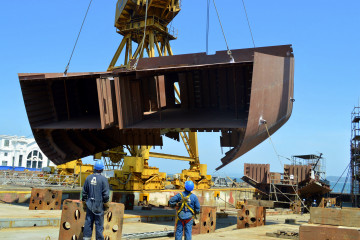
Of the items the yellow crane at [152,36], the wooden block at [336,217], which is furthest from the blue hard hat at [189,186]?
the yellow crane at [152,36]

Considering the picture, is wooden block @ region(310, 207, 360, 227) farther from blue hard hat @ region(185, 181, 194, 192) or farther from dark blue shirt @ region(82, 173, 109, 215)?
dark blue shirt @ region(82, 173, 109, 215)

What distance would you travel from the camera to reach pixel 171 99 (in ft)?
50.9

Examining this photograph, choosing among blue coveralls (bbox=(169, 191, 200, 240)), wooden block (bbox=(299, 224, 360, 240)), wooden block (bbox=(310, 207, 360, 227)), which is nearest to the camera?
blue coveralls (bbox=(169, 191, 200, 240))

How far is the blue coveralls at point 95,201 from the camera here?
686 centimetres

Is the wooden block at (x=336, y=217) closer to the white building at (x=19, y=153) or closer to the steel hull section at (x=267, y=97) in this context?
the steel hull section at (x=267, y=97)

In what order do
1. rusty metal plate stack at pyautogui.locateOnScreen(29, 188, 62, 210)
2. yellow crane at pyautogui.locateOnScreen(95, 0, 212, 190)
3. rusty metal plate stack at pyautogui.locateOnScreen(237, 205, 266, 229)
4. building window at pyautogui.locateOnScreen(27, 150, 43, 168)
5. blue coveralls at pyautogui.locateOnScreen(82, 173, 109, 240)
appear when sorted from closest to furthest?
blue coveralls at pyautogui.locateOnScreen(82, 173, 109, 240) < rusty metal plate stack at pyautogui.locateOnScreen(237, 205, 266, 229) < rusty metal plate stack at pyautogui.locateOnScreen(29, 188, 62, 210) < yellow crane at pyautogui.locateOnScreen(95, 0, 212, 190) < building window at pyautogui.locateOnScreen(27, 150, 43, 168)

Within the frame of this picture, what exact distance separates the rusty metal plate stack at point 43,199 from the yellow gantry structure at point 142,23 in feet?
48.4

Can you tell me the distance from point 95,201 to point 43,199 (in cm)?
912

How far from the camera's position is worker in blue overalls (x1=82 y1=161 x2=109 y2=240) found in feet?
22.5

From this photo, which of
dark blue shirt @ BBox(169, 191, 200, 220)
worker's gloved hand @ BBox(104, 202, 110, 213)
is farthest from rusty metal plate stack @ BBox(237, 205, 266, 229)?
worker's gloved hand @ BBox(104, 202, 110, 213)

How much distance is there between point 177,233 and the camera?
7.17m

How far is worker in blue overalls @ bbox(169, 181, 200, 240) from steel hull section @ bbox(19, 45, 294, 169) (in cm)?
461

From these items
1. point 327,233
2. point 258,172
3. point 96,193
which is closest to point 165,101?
point 96,193

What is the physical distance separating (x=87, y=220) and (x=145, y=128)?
268 inches
